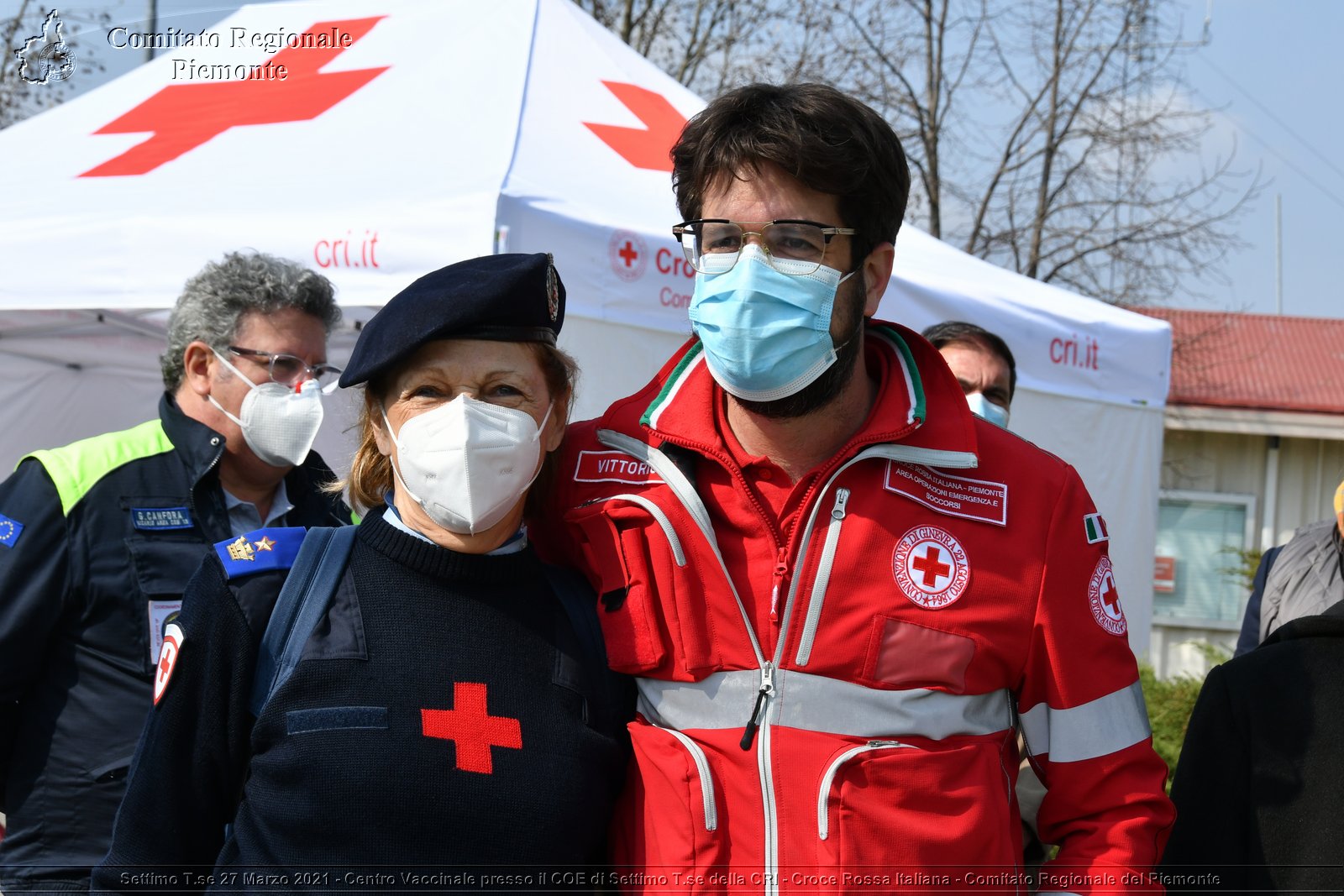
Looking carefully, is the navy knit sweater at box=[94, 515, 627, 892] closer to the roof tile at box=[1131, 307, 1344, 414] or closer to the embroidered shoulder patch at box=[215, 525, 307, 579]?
the embroidered shoulder patch at box=[215, 525, 307, 579]

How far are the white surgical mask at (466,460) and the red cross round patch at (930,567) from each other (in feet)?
1.97

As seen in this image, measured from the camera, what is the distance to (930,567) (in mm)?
1817

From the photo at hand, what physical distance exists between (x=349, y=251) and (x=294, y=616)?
254 centimetres

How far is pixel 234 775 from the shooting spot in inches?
68.2

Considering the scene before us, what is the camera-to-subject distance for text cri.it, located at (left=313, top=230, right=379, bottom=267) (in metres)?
4.01

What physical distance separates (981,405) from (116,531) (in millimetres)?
2465

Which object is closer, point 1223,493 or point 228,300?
point 228,300

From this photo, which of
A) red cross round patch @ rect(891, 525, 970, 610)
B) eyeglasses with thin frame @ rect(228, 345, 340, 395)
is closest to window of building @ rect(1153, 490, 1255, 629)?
eyeglasses with thin frame @ rect(228, 345, 340, 395)

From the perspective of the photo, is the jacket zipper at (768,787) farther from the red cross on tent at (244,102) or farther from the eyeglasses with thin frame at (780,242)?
the red cross on tent at (244,102)

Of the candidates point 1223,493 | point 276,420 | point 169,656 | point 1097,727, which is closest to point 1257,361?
point 1223,493

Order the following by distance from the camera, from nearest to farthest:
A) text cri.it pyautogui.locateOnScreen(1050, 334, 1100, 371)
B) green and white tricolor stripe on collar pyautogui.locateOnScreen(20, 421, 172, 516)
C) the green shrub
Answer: green and white tricolor stripe on collar pyautogui.locateOnScreen(20, 421, 172, 516) → text cri.it pyautogui.locateOnScreen(1050, 334, 1100, 371) → the green shrub

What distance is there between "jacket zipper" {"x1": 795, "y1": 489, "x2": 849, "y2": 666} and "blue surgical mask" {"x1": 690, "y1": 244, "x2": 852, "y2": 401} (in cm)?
22

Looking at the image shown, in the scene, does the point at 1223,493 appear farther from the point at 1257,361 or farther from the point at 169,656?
the point at 169,656

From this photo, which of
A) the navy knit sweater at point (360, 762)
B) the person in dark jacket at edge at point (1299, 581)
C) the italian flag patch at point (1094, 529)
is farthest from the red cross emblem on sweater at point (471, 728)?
the person in dark jacket at edge at point (1299, 581)
